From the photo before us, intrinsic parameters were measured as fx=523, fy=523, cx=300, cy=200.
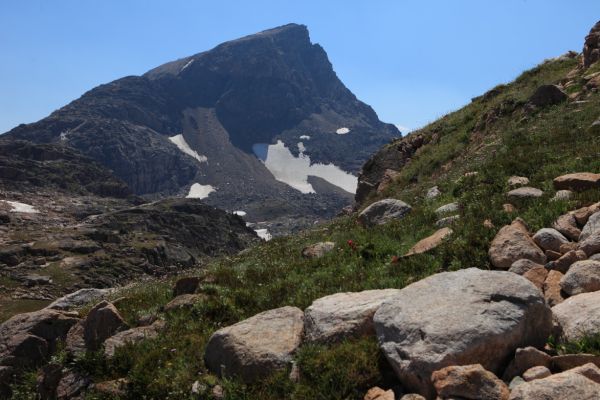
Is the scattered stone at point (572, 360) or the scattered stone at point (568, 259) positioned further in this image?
the scattered stone at point (568, 259)

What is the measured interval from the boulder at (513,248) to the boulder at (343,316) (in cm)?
263

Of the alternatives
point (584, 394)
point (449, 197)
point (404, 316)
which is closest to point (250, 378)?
point (404, 316)

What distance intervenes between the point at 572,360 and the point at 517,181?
36.0 feet

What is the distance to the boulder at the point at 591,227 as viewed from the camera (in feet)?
32.9

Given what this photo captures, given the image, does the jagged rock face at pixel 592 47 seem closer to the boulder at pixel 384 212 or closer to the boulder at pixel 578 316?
the boulder at pixel 384 212

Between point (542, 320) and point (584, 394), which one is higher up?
point (542, 320)

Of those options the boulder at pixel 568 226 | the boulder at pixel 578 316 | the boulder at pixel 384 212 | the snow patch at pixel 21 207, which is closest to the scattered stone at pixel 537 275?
the boulder at pixel 578 316

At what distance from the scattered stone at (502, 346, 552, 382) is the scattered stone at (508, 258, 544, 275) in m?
3.19

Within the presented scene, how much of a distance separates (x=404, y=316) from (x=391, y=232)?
8.27 meters

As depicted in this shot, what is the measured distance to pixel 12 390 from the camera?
10.6 m

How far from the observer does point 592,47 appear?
104ft

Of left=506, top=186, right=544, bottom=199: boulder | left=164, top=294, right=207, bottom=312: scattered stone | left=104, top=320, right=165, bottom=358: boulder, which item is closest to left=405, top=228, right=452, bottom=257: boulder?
left=506, top=186, right=544, bottom=199: boulder

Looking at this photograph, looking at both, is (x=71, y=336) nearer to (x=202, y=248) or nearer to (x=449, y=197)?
(x=449, y=197)

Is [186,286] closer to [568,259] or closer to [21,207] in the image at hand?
[568,259]
